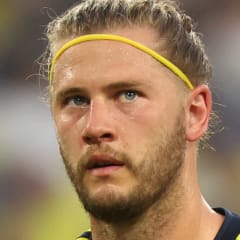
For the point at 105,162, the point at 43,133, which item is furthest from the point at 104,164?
the point at 43,133

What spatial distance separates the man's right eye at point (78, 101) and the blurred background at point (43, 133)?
157cm

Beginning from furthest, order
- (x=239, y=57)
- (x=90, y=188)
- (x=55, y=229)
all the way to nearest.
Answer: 1. (x=239, y=57)
2. (x=55, y=229)
3. (x=90, y=188)

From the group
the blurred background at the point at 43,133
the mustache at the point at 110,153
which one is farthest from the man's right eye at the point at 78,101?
the blurred background at the point at 43,133

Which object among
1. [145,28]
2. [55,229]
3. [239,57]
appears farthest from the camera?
[239,57]

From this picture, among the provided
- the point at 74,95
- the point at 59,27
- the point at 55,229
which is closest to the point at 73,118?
the point at 74,95

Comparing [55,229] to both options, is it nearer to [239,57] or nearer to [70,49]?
[239,57]

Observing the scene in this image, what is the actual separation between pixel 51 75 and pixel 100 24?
0.19 metres

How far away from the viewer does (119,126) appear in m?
1.47

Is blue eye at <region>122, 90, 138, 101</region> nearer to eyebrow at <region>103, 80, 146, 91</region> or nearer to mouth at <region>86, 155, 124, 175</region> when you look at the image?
eyebrow at <region>103, 80, 146, 91</region>

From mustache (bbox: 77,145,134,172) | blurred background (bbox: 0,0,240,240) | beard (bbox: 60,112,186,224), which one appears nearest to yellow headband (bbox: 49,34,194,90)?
beard (bbox: 60,112,186,224)

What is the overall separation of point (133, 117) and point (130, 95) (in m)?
0.05

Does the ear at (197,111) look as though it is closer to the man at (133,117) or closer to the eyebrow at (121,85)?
the man at (133,117)

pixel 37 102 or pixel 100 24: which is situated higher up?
pixel 37 102

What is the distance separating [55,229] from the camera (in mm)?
3180
